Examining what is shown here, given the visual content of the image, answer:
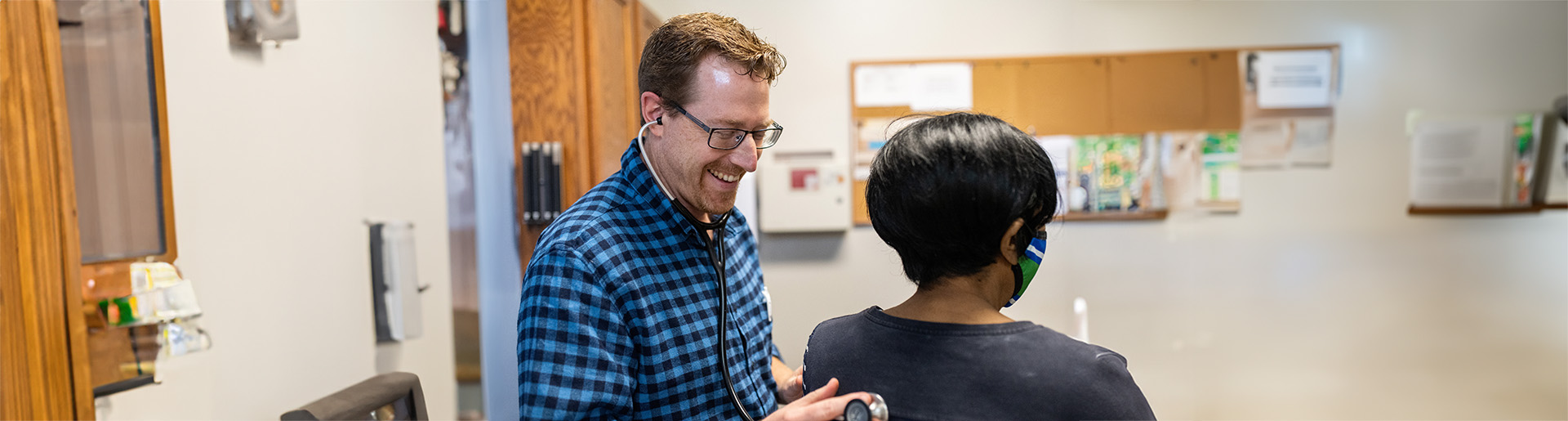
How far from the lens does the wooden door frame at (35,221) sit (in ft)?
3.42

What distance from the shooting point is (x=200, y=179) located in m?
1.42

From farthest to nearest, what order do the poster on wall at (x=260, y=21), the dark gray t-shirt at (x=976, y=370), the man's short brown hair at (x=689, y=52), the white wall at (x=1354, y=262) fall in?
1. the poster on wall at (x=260, y=21)
2. the white wall at (x=1354, y=262)
3. the man's short brown hair at (x=689, y=52)
4. the dark gray t-shirt at (x=976, y=370)

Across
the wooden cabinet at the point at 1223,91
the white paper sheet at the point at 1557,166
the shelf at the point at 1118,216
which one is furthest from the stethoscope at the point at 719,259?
the white paper sheet at the point at 1557,166

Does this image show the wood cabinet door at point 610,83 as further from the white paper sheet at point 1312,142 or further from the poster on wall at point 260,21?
the white paper sheet at point 1312,142

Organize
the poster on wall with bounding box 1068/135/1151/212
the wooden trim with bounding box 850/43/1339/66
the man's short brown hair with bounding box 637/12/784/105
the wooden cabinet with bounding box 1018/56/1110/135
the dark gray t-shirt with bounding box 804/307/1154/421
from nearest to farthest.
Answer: the dark gray t-shirt with bounding box 804/307/1154/421, the man's short brown hair with bounding box 637/12/784/105, the wooden trim with bounding box 850/43/1339/66, the wooden cabinet with bounding box 1018/56/1110/135, the poster on wall with bounding box 1068/135/1151/212

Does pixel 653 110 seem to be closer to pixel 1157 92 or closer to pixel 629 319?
pixel 629 319

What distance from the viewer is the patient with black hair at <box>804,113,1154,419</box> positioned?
2.02 feet

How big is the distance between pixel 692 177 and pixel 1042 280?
0.50m

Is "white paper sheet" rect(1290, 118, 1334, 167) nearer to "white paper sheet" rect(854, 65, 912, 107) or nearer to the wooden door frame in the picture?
"white paper sheet" rect(854, 65, 912, 107)

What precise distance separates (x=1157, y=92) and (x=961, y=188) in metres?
1.21

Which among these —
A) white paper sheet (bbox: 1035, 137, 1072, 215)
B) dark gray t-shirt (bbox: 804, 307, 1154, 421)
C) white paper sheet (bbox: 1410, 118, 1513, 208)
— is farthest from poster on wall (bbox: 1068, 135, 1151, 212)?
dark gray t-shirt (bbox: 804, 307, 1154, 421)

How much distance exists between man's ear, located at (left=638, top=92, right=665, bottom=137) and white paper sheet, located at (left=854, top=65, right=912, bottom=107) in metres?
0.39

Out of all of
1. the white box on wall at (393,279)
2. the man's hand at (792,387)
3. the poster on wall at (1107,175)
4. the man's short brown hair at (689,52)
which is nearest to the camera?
the man's short brown hair at (689,52)

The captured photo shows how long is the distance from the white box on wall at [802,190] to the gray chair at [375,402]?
1.01 m
